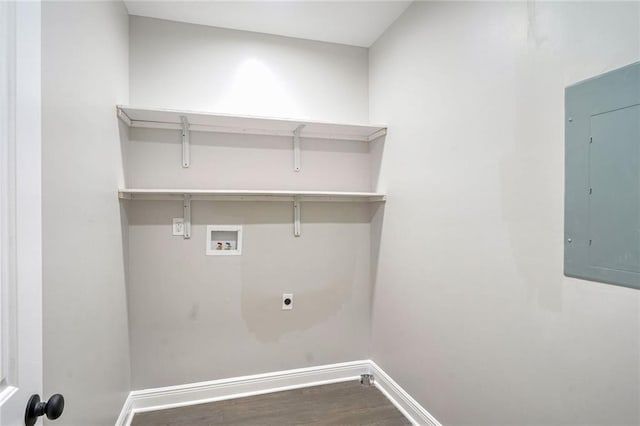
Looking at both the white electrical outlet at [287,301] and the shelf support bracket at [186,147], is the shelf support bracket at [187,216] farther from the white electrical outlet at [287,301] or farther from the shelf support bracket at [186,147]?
the white electrical outlet at [287,301]

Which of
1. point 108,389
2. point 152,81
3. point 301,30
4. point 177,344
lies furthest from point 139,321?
point 301,30

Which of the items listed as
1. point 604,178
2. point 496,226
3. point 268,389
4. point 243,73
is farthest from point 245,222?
point 604,178

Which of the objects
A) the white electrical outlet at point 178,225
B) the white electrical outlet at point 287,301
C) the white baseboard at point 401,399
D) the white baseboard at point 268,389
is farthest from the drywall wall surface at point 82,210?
the white baseboard at point 401,399

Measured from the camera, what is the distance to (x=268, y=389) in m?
2.37

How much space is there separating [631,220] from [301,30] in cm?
221

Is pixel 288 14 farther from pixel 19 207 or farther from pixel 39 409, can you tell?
pixel 39 409

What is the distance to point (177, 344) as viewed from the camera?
2225 millimetres

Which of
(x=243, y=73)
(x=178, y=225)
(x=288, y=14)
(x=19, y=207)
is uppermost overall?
(x=288, y=14)

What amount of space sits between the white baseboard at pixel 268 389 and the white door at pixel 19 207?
157 centimetres

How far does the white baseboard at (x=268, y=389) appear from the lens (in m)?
2.04

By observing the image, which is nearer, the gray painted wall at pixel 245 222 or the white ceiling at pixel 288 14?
the white ceiling at pixel 288 14

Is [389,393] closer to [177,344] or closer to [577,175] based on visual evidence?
[177,344]

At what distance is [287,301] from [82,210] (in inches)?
59.1

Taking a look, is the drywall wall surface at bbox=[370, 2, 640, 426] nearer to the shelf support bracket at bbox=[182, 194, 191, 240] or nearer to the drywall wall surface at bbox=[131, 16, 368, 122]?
the drywall wall surface at bbox=[131, 16, 368, 122]
